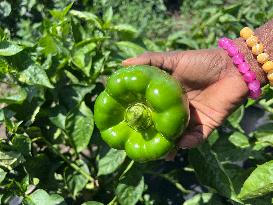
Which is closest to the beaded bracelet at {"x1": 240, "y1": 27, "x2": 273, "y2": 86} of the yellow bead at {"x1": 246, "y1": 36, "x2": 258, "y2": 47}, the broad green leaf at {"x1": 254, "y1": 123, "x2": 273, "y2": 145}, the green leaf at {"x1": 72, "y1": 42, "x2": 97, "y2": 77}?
the yellow bead at {"x1": 246, "y1": 36, "x2": 258, "y2": 47}

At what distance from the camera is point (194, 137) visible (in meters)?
1.89

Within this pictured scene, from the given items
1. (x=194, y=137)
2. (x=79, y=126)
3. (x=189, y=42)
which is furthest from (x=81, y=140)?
(x=189, y=42)

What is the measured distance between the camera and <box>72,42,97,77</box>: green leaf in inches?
77.7

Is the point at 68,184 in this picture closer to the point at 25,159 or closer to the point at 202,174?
the point at 25,159

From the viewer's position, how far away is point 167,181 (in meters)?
2.48

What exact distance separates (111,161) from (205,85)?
0.50 meters

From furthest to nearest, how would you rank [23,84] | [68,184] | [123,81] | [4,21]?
[4,21] → [68,184] → [23,84] → [123,81]

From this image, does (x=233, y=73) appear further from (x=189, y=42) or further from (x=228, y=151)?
(x=189, y=42)

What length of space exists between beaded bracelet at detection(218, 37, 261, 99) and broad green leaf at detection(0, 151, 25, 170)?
90cm

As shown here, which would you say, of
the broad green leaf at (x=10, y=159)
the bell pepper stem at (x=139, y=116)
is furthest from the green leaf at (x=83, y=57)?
the broad green leaf at (x=10, y=159)

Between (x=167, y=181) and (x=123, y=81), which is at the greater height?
(x=123, y=81)

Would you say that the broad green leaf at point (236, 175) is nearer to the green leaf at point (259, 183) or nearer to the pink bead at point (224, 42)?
the green leaf at point (259, 183)

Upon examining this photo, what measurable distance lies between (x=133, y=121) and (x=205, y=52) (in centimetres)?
44

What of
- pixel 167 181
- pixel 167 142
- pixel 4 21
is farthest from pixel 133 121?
pixel 4 21
